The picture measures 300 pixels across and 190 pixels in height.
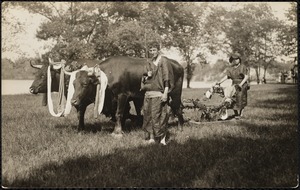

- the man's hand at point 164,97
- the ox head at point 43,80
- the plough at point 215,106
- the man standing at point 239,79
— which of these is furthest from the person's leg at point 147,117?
the man standing at point 239,79

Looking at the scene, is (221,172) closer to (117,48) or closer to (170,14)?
(117,48)

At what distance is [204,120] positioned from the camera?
11141 mm

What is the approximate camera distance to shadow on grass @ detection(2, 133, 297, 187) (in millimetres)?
5141

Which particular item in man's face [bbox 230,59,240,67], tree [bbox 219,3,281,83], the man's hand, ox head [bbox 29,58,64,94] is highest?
tree [bbox 219,3,281,83]

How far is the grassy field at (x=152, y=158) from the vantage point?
5.21 m

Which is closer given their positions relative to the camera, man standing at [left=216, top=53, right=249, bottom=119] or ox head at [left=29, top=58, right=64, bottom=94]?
ox head at [left=29, top=58, right=64, bottom=94]

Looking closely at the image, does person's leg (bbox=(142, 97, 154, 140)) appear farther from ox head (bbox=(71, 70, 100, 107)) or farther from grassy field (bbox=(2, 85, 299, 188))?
ox head (bbox=(71, 70, 100, 107))

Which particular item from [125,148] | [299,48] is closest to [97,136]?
[125,148]

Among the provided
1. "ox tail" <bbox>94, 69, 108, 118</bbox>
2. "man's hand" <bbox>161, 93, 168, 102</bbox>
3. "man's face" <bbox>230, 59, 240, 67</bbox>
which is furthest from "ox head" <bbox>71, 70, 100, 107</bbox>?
"man's face" <bbox>230, 59, 240, 67</bbox>

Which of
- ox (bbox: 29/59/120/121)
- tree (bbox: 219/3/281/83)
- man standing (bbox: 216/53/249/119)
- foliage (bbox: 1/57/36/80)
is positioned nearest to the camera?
ox (bbox: 29/59/120/121)

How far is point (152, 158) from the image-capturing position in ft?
20.7

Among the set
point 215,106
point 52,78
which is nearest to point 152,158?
point 52,78

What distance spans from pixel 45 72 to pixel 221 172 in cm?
667

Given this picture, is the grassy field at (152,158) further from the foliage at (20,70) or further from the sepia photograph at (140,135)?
the foliage at (20,70)
